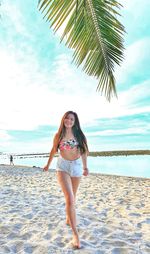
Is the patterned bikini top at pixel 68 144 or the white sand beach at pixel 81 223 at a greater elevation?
the patterned bikini top at pixel 68 144

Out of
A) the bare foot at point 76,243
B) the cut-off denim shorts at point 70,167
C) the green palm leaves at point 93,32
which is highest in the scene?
the green palm leaves at point 93,32

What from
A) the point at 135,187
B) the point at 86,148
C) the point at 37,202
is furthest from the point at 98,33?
the point at 135,187

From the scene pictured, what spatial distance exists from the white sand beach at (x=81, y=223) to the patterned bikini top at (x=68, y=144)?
1329mm

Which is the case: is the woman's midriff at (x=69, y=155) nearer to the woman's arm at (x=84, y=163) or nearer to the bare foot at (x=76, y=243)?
the woman's arm at (x=84, y=163)

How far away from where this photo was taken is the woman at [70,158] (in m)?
4.50

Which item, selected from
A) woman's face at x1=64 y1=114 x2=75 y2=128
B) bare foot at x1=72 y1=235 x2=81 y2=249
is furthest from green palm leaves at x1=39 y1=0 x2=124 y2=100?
bare foot at x1=72 y1=235 x2=81 y2=249

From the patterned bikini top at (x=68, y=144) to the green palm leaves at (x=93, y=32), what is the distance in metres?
0.87

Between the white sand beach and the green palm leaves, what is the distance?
211cm

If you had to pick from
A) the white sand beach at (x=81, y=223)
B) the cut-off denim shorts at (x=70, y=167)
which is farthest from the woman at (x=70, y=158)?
the white sand beach at (x=81, y=223)

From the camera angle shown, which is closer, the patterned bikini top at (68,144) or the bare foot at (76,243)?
the bare foot at (76,243)

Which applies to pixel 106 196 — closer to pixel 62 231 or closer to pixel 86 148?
pixel 62 231

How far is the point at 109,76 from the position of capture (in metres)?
4.27

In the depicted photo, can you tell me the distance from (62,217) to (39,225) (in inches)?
26.4

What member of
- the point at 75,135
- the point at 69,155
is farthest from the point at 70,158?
the point at 75,135
